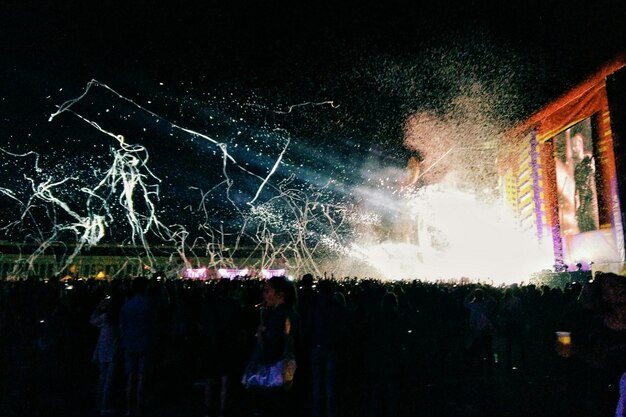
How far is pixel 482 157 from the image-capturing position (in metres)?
29.1

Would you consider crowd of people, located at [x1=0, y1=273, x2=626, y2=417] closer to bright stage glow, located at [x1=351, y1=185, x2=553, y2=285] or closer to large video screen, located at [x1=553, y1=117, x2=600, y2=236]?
large video screen, located at [x1=553, y1=117, x2=600, y2=236]

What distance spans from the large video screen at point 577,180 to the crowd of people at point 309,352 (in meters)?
12.1

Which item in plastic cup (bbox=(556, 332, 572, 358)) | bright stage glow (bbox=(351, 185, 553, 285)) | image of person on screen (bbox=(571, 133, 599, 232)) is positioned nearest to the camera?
plastic cup (bbox=(556, 332, 572, 358))

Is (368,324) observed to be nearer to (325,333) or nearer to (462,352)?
(325,333)

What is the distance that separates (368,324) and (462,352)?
4.73 metres

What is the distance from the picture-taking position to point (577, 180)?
20438 millimetres

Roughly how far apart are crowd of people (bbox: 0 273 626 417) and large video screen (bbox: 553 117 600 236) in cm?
1211

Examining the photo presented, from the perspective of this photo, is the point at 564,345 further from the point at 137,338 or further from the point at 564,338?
the point at 137,338

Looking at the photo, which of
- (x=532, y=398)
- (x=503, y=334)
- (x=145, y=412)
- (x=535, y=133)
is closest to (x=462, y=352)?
(x=503, y=334)

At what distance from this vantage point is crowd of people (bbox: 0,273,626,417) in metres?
4.34

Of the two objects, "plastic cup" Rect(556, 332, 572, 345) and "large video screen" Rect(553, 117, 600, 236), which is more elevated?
"large video screen" Rect(553, 117, 600, 236)

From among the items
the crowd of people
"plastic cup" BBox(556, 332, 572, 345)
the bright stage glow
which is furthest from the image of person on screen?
"plastic cup" BBox(556, 332, 572, 345)

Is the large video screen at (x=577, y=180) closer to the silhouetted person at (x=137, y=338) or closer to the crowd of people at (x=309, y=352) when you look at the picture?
the crowd of people at (x=309, y=352)

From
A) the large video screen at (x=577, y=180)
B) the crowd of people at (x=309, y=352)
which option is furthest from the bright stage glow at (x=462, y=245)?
the crowd of people at (x=309, y=352)
